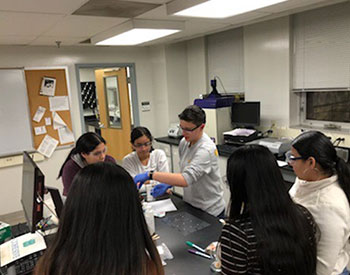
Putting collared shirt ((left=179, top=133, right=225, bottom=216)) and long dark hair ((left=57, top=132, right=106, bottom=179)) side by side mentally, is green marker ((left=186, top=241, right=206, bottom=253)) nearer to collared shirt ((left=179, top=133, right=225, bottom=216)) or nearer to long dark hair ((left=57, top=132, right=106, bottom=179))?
collared shirt ((left=179, top=133, right=225, bottom=216))

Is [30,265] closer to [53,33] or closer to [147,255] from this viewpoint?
[147,255]

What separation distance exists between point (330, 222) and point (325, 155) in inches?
13.0

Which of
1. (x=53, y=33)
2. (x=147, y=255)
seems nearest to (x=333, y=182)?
(x=147, y=255)

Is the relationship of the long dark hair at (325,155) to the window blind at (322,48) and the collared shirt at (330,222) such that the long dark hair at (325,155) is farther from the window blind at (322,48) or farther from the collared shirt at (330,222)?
the window blind at (322,48)

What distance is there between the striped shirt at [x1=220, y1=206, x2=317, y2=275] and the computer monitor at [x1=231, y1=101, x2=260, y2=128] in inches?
100

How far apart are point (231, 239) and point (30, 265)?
1.00 metres

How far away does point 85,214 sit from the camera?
0.84m

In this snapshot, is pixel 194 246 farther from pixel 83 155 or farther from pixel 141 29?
pixel 141 29

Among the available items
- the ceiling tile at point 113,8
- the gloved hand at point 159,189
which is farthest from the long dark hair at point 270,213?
the ceiling tile at point 113,8

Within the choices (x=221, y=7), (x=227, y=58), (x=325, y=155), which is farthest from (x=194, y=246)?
(x=227, y=58)

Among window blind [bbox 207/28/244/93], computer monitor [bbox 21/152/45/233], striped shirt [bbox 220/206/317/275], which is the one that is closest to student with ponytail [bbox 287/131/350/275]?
striped shirt [bbox 220/206/317/275]

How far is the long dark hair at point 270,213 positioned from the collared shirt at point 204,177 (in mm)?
833

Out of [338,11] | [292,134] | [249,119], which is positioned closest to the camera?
[338,11]

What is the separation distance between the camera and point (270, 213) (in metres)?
1.10
